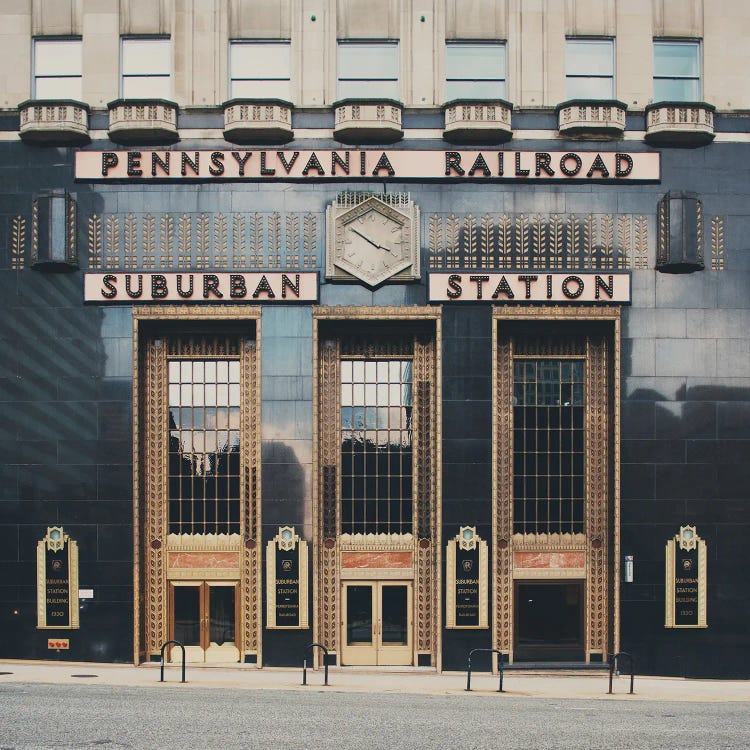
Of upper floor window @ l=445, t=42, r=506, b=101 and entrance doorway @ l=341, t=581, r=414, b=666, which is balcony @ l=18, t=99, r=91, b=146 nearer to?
upper floor window @ l=445, t=42, r=506, b=101

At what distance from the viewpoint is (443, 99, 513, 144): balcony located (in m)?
22.2

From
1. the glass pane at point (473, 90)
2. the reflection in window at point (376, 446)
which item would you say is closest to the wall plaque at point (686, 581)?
the reflection in window at point (376, 446)

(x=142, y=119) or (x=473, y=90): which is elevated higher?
(x=473, y=90)

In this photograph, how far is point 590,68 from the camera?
2303 cm

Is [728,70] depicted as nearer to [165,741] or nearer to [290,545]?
[290,545]

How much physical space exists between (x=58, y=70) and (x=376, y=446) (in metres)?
13.8

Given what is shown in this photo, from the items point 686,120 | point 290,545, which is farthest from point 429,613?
point 686,120

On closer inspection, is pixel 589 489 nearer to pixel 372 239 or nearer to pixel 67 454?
pixel 372 239

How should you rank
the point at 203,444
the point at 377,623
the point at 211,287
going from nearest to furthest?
the point at 211,287
the point at 377,623
the point at 203,444

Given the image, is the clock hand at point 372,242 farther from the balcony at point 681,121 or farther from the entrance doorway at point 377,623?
the entrance doorway at point 377,623

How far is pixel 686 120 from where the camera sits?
2234 centimetres

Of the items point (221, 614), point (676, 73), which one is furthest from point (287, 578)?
point (676, 73)

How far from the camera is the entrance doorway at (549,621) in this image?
2258 cm

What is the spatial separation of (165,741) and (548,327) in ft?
47.3
